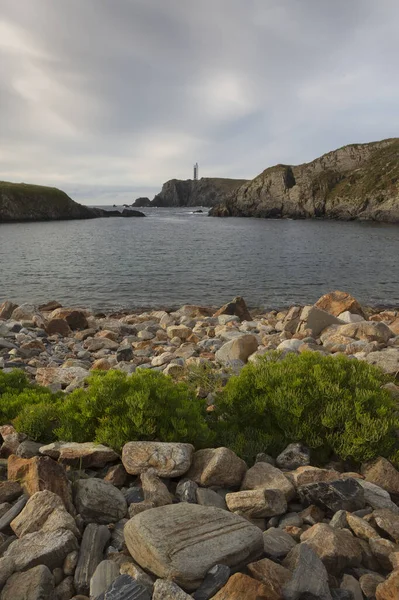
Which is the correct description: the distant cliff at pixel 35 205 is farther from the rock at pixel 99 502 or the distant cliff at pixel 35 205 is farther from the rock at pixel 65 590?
the rock at pixel 65 590

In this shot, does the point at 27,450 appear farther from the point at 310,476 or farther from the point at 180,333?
the point at 180,333

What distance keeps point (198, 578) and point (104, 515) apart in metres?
1.60

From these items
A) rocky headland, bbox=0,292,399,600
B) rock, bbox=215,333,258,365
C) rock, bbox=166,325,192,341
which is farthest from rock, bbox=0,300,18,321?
rocky headland, bbox=0,292,399,600

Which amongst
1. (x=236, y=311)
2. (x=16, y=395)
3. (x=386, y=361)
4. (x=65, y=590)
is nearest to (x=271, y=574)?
(x=65, y=590)

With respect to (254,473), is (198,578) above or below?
above

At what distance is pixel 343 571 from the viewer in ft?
12.5

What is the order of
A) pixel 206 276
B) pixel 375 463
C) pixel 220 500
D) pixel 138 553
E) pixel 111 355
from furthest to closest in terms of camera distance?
1. pixel 206 276
2. pixel 111 355
3. pixel 375 463
4. pixel 220 500
5. pixel 138 553

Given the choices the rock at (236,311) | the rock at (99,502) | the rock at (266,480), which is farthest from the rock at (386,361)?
the rock at (236,311)

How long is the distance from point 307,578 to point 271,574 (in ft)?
1.00

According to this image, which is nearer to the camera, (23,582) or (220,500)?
(23,582)

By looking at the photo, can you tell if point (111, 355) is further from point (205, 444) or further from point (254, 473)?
point (254, 473)

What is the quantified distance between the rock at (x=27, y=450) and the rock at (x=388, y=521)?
4.55 metres

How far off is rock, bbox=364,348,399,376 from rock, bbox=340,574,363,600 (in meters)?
6.30

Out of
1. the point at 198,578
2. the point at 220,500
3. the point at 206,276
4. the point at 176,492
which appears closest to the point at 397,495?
the point at 220,500
